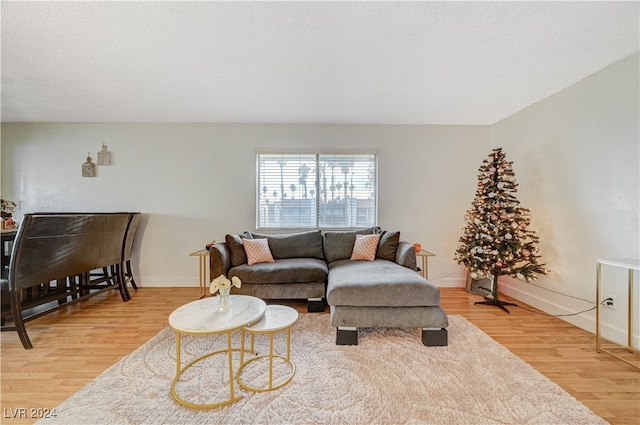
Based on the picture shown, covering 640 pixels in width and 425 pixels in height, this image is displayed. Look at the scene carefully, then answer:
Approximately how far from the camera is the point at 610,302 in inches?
92.4

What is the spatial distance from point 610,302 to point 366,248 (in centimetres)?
228

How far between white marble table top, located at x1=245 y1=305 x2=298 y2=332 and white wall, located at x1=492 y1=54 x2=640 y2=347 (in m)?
2.85

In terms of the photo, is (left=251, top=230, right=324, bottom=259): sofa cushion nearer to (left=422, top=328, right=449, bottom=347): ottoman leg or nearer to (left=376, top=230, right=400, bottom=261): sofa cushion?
(left=376, top=230, right=400, bottom=261): sofa cushion

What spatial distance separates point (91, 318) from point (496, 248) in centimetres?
458

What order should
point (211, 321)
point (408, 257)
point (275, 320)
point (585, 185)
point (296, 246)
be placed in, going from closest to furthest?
1. point (211, 321)
2. point (275, 320)
3. point (585, 185)
4. point (408, 257)
5. point (296, 246)

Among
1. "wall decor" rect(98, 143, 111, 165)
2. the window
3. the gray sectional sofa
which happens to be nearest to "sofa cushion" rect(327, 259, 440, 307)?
the gray sectional sofa

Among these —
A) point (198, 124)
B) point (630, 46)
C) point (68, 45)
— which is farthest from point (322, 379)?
point (198, 124)

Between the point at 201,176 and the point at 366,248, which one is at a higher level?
the point at 201,176

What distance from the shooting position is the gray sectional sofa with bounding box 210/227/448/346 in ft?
7.25

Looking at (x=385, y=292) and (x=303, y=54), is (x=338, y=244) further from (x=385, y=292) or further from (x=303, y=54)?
(x=303, y=54)

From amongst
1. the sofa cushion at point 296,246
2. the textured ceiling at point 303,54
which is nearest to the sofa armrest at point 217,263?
the sofa cushion at point 296,246

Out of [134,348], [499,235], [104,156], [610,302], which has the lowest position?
[134,348]

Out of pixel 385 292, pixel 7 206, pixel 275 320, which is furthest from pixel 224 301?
pixel 7 206

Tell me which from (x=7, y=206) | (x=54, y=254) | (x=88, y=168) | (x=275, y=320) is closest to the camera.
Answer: (x=275, y=320)
